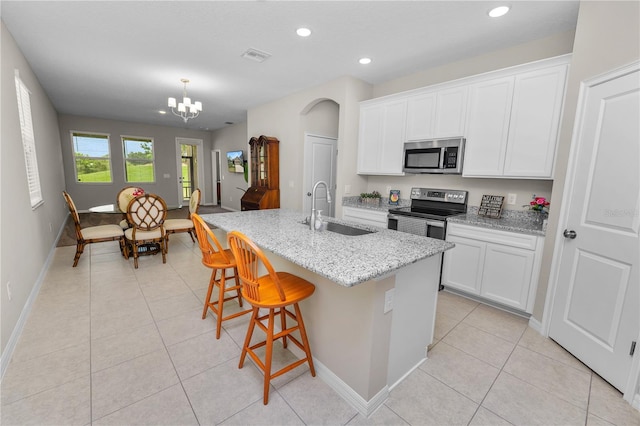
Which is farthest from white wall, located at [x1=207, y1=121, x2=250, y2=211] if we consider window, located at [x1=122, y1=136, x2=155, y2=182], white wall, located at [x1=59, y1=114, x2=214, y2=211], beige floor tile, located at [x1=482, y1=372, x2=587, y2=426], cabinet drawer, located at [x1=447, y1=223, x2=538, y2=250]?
beige floor tile, located at [x1=482, y1=372, x2=587, y2=426]

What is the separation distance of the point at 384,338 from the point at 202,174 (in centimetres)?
898

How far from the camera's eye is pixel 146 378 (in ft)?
5.58

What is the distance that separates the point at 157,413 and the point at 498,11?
3.69 meters

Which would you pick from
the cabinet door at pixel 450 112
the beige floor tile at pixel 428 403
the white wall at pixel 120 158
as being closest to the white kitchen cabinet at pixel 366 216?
the cabinet door at pixel 450 112

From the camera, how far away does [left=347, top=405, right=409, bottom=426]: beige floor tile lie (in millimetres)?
1424

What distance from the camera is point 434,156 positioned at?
321 cm

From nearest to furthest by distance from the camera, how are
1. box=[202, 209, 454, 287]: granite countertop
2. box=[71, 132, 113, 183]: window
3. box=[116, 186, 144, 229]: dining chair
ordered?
box=[202, 209, 454, 287]: granite countertop, box=[116, 186, 144, 229]: dining chair, box=[71, 132, 113, 183]: window

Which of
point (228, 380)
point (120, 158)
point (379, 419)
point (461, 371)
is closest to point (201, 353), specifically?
point (228, 380)

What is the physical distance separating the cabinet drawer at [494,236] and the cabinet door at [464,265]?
0.18 feet

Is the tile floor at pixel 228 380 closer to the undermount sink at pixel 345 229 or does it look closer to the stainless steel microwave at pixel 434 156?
the undermount sink at pixel 345 229

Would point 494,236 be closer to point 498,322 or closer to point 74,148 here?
point 498,322

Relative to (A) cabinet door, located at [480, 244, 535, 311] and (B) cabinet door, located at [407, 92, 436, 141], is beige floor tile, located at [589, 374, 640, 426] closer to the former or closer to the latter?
(A) cabinet door, located at [480, 244, 535, 311]

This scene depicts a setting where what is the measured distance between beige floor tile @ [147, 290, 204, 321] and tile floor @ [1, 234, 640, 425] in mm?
22

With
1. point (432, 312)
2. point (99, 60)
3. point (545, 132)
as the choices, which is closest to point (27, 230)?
point (99, 60)
